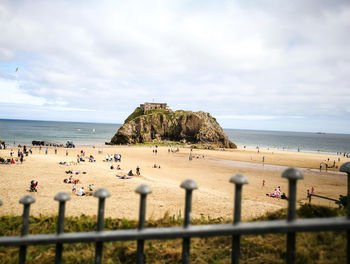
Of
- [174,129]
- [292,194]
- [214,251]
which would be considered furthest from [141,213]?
[174,129]

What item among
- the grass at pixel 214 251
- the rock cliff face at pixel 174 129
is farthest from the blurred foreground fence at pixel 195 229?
the rock cliff face at pixel 174 129

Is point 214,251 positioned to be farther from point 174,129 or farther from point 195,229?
point 174,129

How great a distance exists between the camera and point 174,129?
9744cm

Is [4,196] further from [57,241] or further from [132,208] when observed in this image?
[57,241]

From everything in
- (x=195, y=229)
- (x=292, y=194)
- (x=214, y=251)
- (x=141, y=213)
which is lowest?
(x=214, y=251)

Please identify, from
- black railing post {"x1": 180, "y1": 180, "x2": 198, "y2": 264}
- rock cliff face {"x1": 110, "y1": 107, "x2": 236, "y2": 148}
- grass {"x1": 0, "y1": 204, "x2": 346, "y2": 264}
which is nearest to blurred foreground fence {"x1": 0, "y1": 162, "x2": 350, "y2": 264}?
black railing post {"x1": 180, "y1": 180, "x2": 198, "y2": 264}

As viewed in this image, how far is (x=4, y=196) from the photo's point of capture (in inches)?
641

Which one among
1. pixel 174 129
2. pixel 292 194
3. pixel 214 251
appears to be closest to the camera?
pixel 292 194

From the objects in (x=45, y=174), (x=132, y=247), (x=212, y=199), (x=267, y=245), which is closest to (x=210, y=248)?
(x=267, y=245)

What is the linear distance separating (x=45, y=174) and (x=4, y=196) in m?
8.00

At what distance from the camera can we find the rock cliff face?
87125 millimetres

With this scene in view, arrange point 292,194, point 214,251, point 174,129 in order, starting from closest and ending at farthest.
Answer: point 292,194 < point 214,251 < point 174,129

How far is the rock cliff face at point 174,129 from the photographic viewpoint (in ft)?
286

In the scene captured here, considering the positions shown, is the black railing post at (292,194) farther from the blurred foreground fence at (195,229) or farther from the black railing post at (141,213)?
the black railing post at (141,213)
